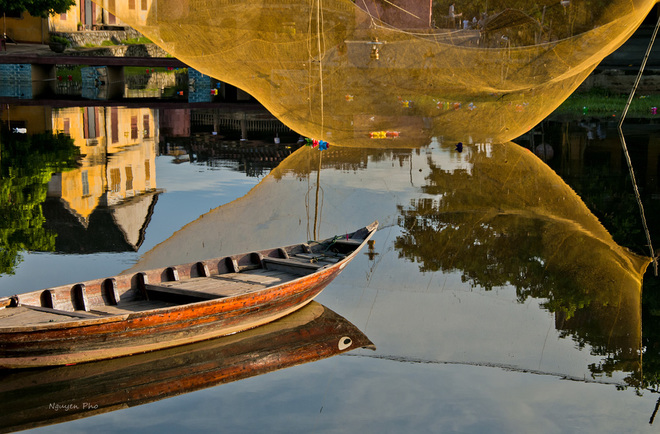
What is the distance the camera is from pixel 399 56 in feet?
48.0

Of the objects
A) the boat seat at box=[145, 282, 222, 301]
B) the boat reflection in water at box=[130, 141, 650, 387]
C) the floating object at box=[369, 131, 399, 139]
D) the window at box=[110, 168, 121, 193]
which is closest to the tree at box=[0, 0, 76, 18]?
the window at box=[110, 168, 121, 193]

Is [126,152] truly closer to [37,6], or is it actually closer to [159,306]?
[159,306]

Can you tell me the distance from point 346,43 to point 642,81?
17.4 meters

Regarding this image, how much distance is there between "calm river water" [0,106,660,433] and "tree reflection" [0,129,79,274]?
0.23 ft

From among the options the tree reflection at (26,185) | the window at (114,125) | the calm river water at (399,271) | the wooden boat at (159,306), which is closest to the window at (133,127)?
the window at (114,125)

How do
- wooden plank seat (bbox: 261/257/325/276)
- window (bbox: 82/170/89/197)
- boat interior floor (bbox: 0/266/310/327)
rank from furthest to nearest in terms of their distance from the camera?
window (bbox: 82/170/89/197) < wooden plank seat (bbox: 261/257/325/276) < boat interior floor (bbox: 0/266/310/327)

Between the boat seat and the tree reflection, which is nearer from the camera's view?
the boat seat

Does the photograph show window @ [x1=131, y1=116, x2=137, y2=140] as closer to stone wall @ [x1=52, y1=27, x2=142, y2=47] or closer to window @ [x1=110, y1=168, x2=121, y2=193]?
window @ [x1=110, y1=168, x2=121, y2=193]

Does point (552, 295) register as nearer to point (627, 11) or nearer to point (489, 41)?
point (627, 11)

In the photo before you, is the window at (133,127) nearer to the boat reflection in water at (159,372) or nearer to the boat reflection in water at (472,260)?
→ the boat reflection in water at (472,260)

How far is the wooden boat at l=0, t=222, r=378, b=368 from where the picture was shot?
6230mm

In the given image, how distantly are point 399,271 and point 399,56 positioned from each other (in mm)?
6246

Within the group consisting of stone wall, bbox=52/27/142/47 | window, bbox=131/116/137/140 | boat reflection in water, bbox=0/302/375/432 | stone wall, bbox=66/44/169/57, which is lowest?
boat reflection in water, bbox=0/302/375/432

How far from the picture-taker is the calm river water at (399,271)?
236 inches
